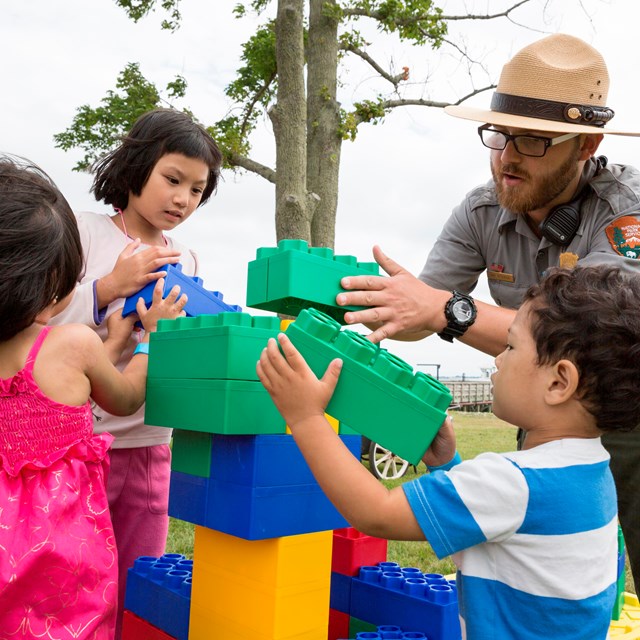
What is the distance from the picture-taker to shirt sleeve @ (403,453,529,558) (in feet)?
4.38

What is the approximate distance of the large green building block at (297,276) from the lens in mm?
1733

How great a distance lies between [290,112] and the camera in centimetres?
712

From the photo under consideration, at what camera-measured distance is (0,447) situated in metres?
1.58

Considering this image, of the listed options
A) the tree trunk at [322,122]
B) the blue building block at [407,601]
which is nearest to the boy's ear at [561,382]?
the blue building block at [407,601]

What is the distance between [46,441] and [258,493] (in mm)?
512

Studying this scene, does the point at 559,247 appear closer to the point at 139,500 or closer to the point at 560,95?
the point at 560,95

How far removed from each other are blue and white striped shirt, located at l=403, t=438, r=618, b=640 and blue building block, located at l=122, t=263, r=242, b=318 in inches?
37.9

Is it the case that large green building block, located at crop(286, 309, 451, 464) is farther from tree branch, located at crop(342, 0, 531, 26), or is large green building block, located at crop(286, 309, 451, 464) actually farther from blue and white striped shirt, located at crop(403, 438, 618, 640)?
tree branch, located at crop(342, 0, 531, 26)

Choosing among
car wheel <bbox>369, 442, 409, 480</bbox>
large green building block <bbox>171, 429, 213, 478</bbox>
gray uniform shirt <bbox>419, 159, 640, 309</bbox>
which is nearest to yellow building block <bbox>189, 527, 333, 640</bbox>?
large green building block <bbox>171, 429, 213, 478</bbox>

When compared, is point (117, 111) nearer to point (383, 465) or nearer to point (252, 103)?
point (252, 103)

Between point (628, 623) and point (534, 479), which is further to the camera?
point (628, 623)

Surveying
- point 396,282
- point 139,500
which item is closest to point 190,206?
point 396,282

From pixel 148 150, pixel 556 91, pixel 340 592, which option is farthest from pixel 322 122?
pixel 340 592

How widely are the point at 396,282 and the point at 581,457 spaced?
87 cm
